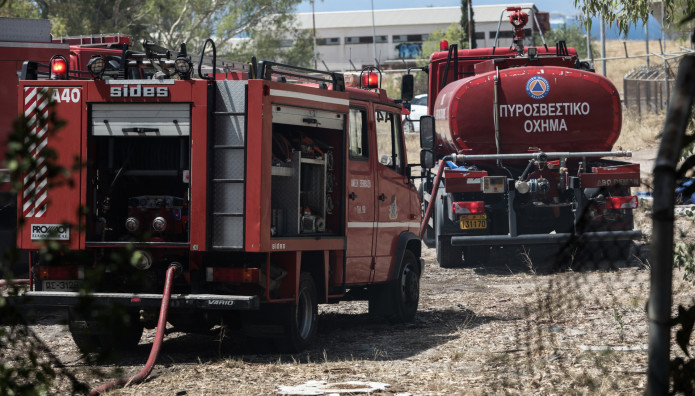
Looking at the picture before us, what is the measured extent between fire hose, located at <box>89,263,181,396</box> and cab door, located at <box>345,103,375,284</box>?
202cm

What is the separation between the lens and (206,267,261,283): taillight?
8.27 metres

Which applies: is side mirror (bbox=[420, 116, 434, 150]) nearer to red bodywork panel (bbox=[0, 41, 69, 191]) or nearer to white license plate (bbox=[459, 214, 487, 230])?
white license plate (bbox=[459, 214, 487, 230])

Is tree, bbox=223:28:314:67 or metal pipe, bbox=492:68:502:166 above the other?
tree, bbox=223:28:314:67

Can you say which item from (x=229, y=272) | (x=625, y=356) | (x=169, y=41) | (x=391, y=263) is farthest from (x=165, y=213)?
(x=169, y=41)

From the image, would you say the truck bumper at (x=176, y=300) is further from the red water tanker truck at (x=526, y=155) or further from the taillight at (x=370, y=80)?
the red water tanker truck at (x=526, y=155)

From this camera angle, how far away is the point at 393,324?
11.0m

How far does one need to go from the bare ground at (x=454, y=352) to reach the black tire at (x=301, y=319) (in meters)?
0.11

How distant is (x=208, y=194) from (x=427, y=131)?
3.51m

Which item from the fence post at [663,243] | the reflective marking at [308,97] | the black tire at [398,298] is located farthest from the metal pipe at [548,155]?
the fence post at [663,243]

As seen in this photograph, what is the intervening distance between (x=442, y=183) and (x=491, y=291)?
2570 millimetres

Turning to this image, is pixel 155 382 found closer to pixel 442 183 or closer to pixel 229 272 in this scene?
pixel 229 272

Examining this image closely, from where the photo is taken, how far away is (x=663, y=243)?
9.71ft

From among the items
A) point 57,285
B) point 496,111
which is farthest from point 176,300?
point 496,111

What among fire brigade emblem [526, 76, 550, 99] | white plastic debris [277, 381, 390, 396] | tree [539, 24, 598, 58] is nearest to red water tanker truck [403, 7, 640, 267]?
fire brigade emblem [526, 76, 550, 99]
